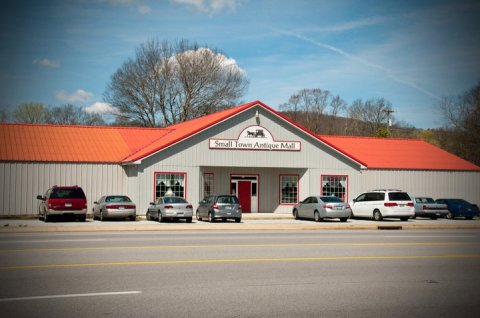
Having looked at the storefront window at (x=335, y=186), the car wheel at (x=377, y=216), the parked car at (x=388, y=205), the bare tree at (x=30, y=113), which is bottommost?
the car wheel at (x=377, y=216)

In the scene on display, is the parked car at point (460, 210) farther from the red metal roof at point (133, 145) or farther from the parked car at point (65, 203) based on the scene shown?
the parked car at point (65, 203)

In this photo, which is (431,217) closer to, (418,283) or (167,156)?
(167,156)

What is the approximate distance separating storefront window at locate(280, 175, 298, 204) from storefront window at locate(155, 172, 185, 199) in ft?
25.1

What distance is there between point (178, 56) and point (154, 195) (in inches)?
1311

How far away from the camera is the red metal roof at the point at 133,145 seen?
124 feet

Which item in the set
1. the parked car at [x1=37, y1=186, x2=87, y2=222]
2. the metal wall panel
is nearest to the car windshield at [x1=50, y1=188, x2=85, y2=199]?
the parked car at [x1=37, y1=186, x2=87, y2=222]

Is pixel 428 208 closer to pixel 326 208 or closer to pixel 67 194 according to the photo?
pixel 326 208

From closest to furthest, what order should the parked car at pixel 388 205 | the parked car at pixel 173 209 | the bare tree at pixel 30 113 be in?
the parked car at pixel 173 209 < the parked car at pixel 388 205 < the bare tree at pixel 30 113

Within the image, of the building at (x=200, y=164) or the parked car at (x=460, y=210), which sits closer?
the building at (x=200, y=164)

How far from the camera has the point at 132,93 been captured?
68.1m

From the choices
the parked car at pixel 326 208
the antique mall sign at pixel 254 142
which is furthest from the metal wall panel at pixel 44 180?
the parked car at pixel 326 208

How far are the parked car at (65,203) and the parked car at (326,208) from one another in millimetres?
12740

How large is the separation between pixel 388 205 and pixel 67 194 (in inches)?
698

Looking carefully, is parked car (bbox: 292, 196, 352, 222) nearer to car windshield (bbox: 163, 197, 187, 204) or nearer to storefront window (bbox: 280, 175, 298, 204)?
storefront window (bbox: 280, 175, 298, 204)
